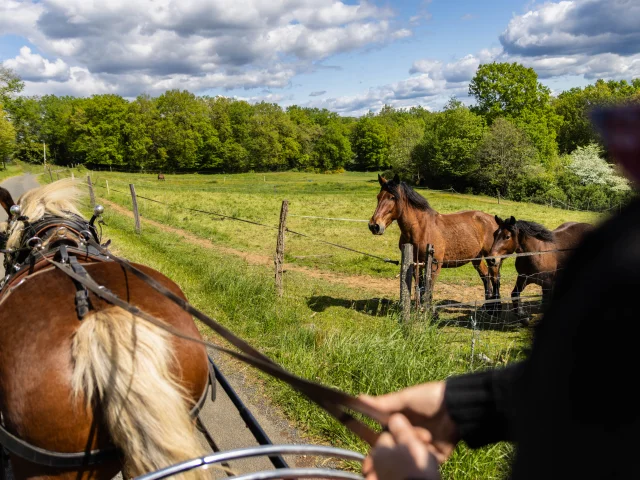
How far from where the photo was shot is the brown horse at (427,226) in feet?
28.2

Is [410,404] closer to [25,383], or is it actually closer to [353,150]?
[25,383]

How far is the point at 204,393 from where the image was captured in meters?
2.46

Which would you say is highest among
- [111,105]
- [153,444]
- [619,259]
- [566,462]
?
[111,105]

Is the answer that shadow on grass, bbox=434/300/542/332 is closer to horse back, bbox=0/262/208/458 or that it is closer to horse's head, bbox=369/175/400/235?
horse's head, bbox=369/175/400/235

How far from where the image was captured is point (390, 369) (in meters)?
4.17

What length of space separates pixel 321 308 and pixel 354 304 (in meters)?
0.70

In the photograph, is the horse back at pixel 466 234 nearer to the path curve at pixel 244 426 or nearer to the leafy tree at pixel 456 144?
A: the path curve at pixel 244 426

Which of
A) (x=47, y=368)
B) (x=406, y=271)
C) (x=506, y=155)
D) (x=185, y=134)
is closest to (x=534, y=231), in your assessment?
(x=406, y=271)

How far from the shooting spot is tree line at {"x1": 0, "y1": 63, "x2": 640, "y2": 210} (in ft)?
133

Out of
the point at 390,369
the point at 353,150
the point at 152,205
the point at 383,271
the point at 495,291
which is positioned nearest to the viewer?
the point at 390,369

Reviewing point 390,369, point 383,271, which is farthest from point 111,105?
point 390,369

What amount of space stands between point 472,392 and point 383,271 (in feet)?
38.2

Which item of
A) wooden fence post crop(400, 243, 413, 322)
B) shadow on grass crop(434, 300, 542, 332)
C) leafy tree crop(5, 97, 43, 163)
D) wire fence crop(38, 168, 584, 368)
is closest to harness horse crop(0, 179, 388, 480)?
wire fence crop(38, 168, 584, 368)

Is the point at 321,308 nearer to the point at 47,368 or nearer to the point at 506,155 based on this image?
the point at 47,368
